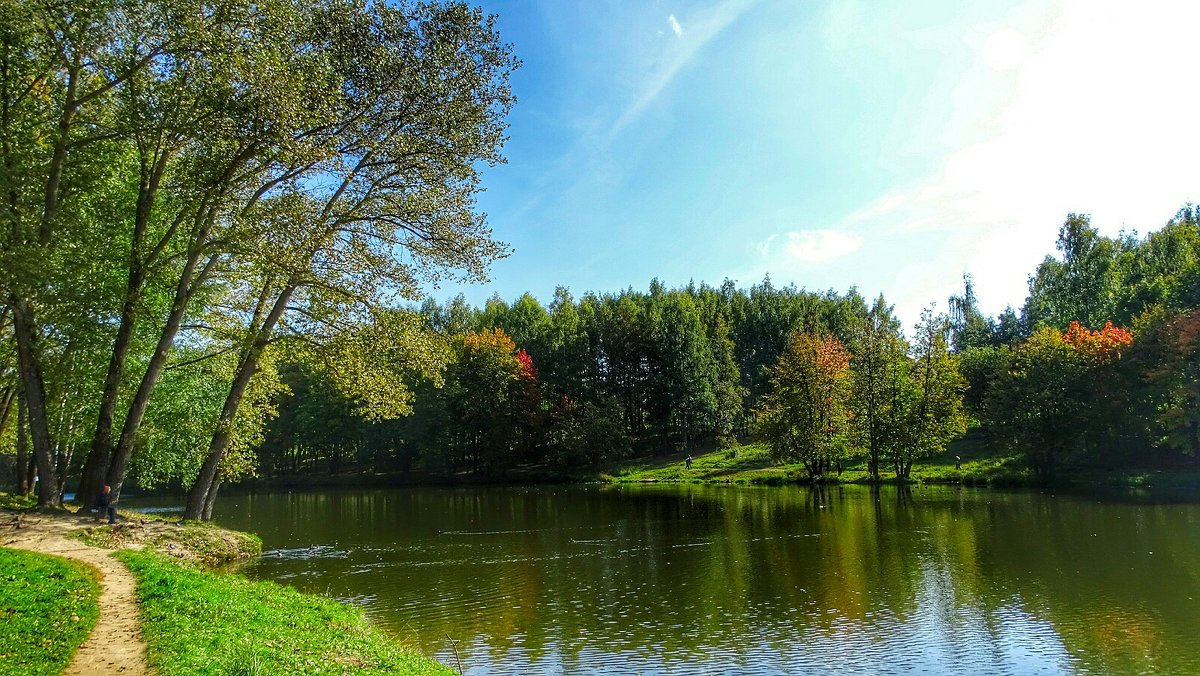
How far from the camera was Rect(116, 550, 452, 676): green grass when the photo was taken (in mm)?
9602

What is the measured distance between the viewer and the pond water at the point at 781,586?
14.4 meters

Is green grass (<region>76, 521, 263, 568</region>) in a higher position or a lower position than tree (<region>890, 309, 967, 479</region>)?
lower

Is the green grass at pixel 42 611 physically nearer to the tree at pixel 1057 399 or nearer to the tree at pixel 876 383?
the tree at pixel 876 383

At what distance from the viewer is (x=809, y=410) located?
196ft

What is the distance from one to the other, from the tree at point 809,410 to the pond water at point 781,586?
60.0ft

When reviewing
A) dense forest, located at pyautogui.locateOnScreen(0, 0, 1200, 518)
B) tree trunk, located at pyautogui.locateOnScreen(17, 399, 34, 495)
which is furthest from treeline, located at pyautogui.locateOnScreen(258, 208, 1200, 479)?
tree trunk, located at pyautogui.locateOnScreen(17, 399, 34, 495)

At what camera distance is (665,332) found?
8381 centimetres

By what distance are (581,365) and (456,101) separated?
6500 cm

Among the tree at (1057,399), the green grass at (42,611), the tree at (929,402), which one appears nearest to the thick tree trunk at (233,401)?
the green grass at (42,611)

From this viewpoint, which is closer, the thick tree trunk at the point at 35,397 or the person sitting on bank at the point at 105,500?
the thick tree trunk at the point at 35,397

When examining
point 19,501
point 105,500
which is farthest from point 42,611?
point 19,501

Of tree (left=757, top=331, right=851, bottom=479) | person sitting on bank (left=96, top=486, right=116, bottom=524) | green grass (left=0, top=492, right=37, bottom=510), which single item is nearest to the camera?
person sitting on bank (left=96, top=486, right=116, bottom=524)

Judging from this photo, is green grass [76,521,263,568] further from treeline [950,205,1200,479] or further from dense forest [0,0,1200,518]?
treeline [950,205,1200,479]

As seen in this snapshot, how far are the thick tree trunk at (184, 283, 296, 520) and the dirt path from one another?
4723 mm
